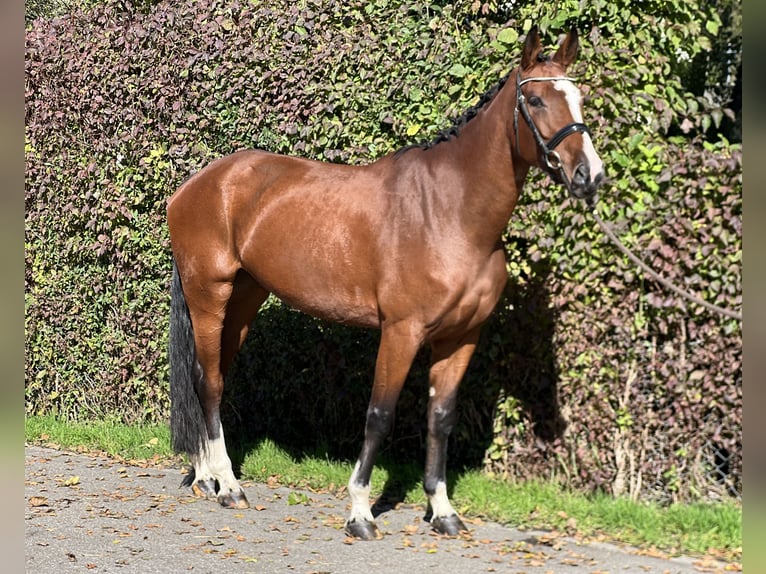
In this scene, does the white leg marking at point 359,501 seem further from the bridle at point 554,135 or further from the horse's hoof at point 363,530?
the bridle at point 554,135

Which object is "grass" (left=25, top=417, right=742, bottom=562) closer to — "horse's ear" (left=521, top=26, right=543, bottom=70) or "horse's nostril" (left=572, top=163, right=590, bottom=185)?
"horse's nostril" (left=572, top=163, right=590, bottom=185)

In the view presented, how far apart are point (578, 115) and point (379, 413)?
1830 millimetres

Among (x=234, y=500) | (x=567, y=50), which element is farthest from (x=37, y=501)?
(x=567, y=50)

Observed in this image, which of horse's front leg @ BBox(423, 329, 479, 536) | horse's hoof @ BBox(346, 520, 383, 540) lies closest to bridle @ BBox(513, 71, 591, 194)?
horse's front leg @ BBox(423, 329, 479, 536)

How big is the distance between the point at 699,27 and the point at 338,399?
135 inches

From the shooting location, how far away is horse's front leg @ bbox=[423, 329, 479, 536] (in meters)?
4.63

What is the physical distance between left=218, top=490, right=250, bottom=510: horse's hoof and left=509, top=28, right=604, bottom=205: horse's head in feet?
8.91

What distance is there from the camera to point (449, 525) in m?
4.52

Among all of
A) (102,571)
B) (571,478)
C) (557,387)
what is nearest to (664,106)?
(557,387)

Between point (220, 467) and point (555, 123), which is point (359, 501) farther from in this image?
point (555, 123)

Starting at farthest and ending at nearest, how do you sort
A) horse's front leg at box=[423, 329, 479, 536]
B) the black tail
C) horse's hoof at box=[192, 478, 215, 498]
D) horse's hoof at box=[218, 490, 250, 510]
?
the black tail
horse's hoof at box=[192, 478, 215, 498]
horse's hoof at box=[218, 490, 250, 510]
horse's front leg at box=[423, 329, 479, 536]

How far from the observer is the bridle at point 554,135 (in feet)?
12.6
